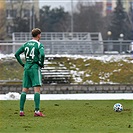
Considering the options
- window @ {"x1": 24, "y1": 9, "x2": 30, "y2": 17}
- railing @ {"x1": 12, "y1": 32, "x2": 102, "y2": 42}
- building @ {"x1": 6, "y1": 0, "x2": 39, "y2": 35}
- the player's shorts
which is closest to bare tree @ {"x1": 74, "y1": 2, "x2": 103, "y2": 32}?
building @ {"x1": 6, "y1": 0, "x2": 39, "y2": 35}

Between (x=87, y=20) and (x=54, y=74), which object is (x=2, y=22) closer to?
(x=87, y=20)

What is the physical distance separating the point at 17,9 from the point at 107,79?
61.9m

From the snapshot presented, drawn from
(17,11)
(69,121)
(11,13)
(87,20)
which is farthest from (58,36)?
(69,121)

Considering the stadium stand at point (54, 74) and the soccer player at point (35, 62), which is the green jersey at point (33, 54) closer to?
the soccer player at point (35, 62)

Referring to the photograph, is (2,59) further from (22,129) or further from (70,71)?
(22,129)

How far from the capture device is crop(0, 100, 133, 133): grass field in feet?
39.9

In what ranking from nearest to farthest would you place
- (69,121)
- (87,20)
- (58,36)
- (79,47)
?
1. (69,121)
2. (79,47)
3. (58,36)
4. (87,20)

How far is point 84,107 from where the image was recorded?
18.5 meters

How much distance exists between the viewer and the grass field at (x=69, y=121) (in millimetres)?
12172

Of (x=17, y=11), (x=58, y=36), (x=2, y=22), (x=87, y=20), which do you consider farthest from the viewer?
(x=17, y=11)

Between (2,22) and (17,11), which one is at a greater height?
(17,11)

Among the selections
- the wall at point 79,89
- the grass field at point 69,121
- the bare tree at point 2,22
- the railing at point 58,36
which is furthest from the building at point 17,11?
the grass field at point 69,121

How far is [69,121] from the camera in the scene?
13891 millimetres

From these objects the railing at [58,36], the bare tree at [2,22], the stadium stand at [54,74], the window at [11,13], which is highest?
the window at [11,13]
